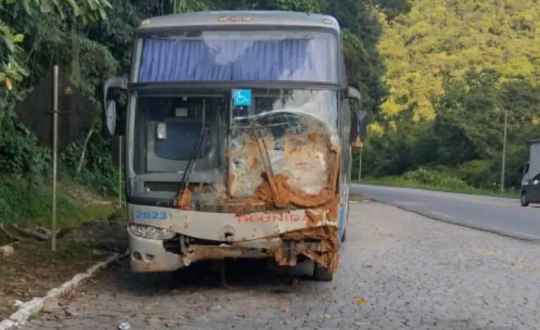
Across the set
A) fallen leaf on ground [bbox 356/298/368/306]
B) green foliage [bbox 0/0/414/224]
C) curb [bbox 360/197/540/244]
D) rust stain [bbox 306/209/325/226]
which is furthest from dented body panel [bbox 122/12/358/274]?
curb [bbox 360/197/540/244]

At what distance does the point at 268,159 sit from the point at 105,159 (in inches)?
634

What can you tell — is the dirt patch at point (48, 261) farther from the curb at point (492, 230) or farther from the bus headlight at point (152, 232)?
the curb at point (492, 230)

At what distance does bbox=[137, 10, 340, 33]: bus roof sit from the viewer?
9.36m

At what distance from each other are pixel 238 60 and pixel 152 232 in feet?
7.35

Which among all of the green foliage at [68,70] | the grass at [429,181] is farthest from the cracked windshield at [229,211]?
the grass at [429,181]

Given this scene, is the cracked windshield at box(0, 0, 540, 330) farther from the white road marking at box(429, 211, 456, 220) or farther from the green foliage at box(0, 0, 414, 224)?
the white road marking at box(429, 211, 456, 220)

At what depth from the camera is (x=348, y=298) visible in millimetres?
9250

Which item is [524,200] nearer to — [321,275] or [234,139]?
[321,275]

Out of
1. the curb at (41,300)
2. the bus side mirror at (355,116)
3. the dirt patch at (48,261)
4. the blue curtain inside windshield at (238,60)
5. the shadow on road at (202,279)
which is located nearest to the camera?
the curb at (41,300)

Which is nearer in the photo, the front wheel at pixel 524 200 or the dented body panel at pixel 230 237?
the dented body panel at pixel 230 237

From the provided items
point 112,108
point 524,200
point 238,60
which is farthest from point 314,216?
point 524,200

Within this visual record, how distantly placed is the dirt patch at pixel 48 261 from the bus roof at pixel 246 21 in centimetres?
334

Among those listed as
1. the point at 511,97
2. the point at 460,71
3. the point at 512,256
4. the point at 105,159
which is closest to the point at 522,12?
the point at 460,71

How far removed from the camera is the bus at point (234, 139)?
8.76 metres
